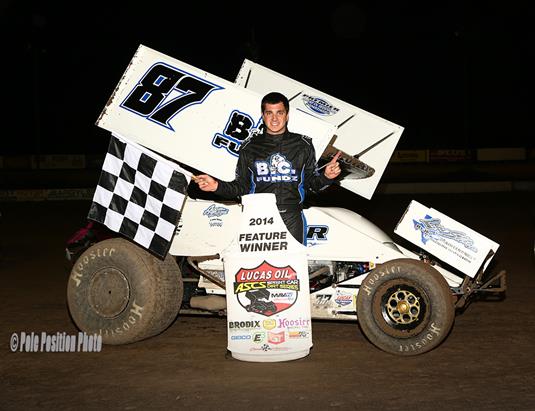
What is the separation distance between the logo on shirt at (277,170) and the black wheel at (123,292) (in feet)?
3.81

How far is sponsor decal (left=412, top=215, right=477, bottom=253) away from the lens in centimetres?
591

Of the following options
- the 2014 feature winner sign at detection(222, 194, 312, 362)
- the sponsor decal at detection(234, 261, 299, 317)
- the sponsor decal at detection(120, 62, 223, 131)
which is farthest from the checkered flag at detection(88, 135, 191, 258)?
the sponsor decal at detection(234, 261, 299, 317)

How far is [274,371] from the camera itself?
5434mm

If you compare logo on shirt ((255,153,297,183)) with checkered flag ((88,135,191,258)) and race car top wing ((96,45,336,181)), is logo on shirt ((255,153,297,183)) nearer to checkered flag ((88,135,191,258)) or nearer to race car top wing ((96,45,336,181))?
race car top wing ((96,45,336,181))

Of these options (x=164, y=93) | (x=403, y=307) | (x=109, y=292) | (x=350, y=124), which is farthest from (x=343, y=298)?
(x=164, y=93)

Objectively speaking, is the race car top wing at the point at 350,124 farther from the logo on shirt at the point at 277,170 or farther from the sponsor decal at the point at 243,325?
the sponsor decal at the point at 243,325

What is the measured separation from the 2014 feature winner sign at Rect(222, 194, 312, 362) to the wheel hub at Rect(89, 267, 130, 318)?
3.35 feet

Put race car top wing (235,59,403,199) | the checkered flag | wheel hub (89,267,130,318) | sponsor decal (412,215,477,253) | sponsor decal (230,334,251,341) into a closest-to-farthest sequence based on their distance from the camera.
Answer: sponsor decal (230,334,251,341), the checkered flag, sponsor decal (412,215,477,253), wheel hub (89,267,130,318), race car top wing (235,59,403,199)

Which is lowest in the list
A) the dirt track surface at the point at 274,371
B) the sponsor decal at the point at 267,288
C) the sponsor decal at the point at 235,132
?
the dirt track surface at the point at 274,371

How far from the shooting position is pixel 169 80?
6066mm

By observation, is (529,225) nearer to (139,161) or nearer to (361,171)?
(361,171)

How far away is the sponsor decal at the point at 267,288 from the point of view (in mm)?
5453

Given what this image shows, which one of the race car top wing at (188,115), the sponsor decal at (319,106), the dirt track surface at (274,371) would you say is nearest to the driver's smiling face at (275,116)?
the race car top wing at (188,115)

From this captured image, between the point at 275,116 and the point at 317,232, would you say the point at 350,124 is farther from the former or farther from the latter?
the point at 275,116
